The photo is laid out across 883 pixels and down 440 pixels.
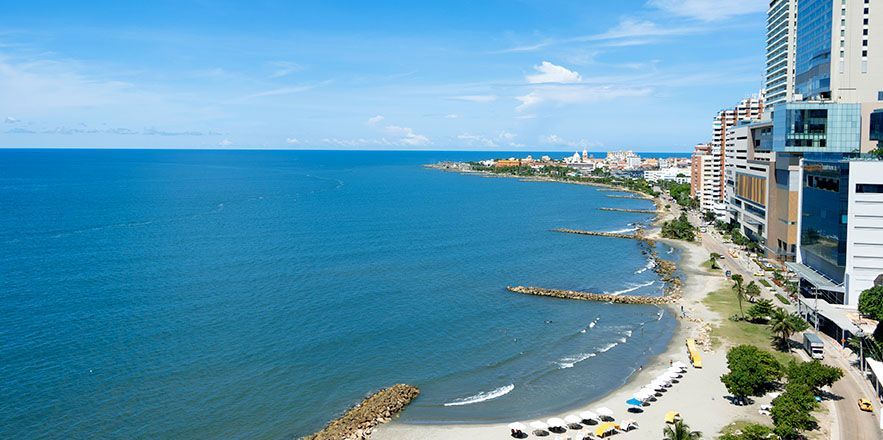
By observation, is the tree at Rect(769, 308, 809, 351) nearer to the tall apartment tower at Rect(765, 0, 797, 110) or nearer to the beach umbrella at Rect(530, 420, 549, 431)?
the beach umbrella at Rect(530, 420, 549, 431)

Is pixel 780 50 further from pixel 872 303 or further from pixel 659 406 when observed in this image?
pixel 659 406

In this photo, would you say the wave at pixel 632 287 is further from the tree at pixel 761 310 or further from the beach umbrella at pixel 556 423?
the beach umbrella at pixel 556 423

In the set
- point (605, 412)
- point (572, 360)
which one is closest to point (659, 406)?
point (605, 412)

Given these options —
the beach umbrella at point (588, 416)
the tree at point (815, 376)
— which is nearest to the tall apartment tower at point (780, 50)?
the tree at point (815, 376)

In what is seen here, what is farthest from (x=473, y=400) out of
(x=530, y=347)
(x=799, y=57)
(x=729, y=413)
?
(x=799, y=57)

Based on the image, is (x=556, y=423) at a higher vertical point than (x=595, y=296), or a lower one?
lower

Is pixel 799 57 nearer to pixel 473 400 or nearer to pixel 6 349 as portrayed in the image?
pixel 473 400
